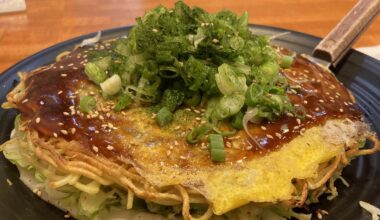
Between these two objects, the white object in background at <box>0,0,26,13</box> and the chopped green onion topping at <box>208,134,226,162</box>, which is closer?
the chopped green onion topping at <box>208,134,226,162</box>

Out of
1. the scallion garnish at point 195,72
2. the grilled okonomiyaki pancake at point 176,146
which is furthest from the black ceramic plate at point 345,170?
the scallion garnish at point 195,72

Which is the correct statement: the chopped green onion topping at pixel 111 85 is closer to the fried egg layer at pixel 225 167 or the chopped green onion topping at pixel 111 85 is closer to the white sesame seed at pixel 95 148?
the fried egg layer at pixel 225 167

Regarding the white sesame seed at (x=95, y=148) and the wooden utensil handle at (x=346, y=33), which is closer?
the white sesame seed at (x=95, y=148)

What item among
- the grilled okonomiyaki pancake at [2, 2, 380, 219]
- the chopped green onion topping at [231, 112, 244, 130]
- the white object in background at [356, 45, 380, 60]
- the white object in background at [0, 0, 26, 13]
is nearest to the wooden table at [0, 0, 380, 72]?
the white object in background at [0, 0, 26, 13]

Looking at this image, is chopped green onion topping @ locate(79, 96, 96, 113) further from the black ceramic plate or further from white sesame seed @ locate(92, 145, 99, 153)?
the black ceramic plate

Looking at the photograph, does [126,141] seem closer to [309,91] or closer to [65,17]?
[309,91]

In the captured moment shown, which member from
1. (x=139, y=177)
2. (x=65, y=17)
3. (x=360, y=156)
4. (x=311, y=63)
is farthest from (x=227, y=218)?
(x=65, y=17)
